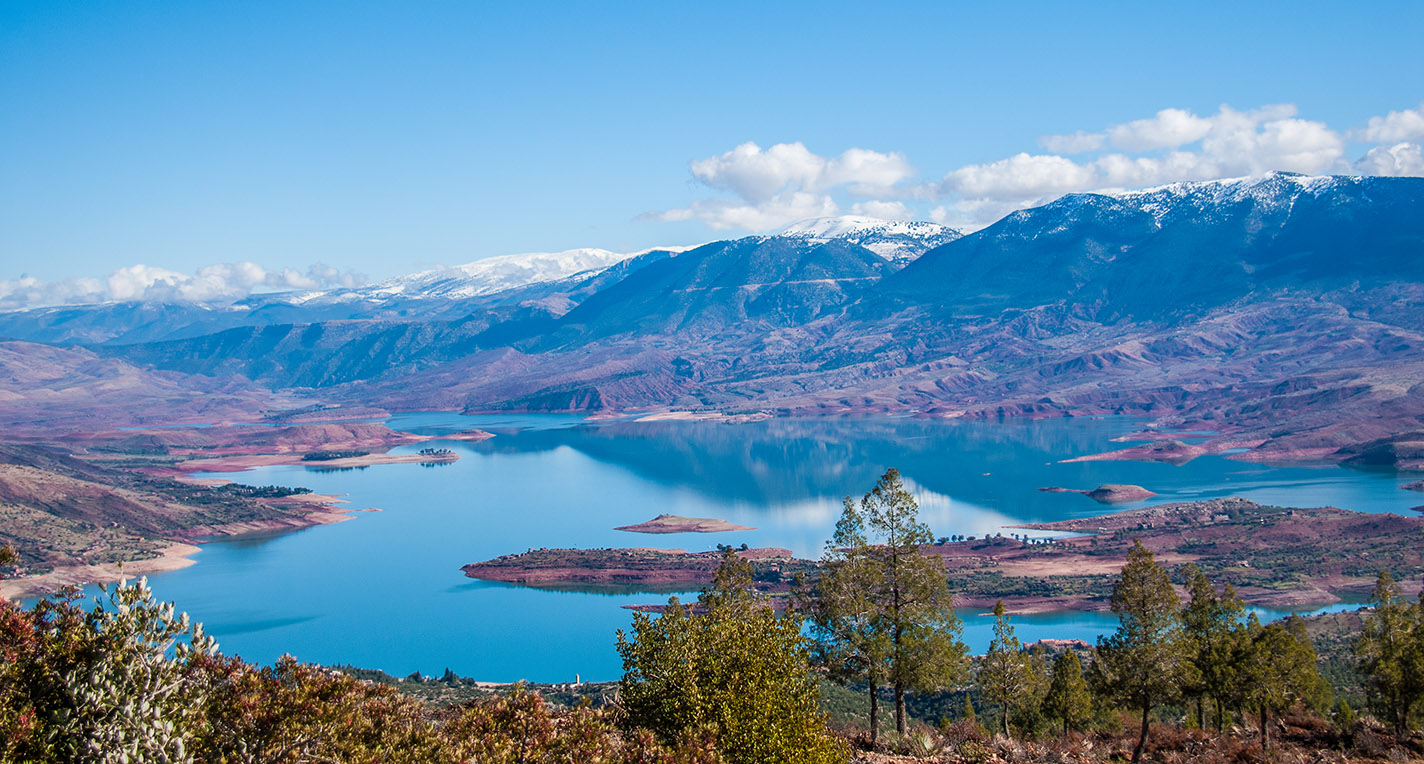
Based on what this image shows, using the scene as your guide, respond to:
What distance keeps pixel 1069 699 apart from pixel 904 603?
10.4 meters

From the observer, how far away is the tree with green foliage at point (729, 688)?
1409 centimetres

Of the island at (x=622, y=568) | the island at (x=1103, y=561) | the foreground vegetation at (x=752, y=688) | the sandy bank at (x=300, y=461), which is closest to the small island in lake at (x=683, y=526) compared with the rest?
the island at (x=622, y=568)

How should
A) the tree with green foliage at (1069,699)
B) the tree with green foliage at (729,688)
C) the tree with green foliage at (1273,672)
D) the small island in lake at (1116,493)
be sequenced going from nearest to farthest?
the tree with green foliage at (729,688) → the tree with green foliage at (1273,672) → the tree with green foliage at (1069,699) → the small island in lake at (1116,493)

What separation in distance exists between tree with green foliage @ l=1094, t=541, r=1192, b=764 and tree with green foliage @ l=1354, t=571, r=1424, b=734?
4972 millimetres

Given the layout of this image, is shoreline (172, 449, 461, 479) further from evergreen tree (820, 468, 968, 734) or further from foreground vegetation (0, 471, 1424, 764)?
evergreen tree (820, 468, 968, 734)

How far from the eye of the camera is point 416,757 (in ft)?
39.5

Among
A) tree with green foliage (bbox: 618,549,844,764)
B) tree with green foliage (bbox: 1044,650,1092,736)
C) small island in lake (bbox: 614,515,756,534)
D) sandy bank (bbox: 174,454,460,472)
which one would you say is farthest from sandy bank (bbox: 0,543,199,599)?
sandy bank (bbox: 174,454,460,472)

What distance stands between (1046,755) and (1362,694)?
29.5 meters

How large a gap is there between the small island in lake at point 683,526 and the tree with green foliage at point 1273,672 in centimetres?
7610

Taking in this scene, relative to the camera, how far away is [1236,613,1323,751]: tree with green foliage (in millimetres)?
25234

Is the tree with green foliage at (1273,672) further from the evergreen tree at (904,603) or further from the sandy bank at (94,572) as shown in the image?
the sandy bank at (94,572)

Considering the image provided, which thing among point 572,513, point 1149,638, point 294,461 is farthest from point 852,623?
point 294,461

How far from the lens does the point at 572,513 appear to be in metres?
117

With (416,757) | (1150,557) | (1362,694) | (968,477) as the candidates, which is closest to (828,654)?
(1150,557)
